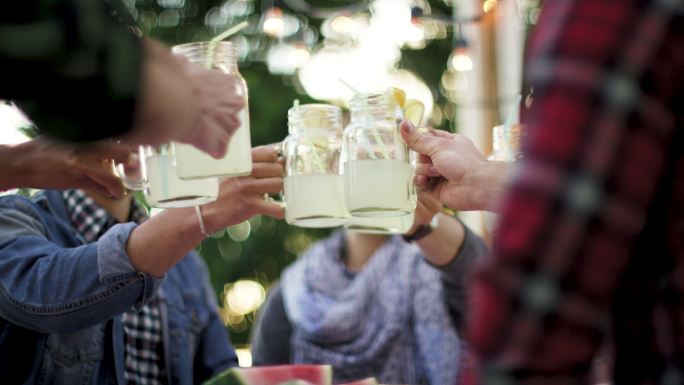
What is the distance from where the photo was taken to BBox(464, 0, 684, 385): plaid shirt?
2.07ft

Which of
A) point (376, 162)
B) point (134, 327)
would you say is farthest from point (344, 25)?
point (376, 162)

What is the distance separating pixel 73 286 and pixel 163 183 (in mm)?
310

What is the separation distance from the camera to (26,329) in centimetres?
169

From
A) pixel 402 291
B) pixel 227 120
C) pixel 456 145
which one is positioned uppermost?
pixel 227 120

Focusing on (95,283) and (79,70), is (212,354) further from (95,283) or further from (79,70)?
(79,70)

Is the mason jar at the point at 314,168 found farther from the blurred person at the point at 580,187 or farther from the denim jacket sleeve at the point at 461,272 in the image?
the blurred person at the point at 580,187

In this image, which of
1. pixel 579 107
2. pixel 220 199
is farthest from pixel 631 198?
pixel 220 199

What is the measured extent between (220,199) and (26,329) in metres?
0.48

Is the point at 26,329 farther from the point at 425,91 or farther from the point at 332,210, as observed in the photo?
the point at 425,91

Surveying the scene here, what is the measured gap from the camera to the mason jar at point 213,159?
135 centimetres

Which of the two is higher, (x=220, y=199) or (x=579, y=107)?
(x=579, y=107)

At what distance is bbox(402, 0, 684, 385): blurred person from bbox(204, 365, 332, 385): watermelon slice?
0.63m

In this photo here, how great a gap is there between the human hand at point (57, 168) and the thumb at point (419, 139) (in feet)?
1.66

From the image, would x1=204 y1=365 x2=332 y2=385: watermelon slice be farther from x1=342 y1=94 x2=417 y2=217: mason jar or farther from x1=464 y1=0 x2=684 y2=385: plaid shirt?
x1=464 y1=0 x2=684 y2=385: plaid shirt
